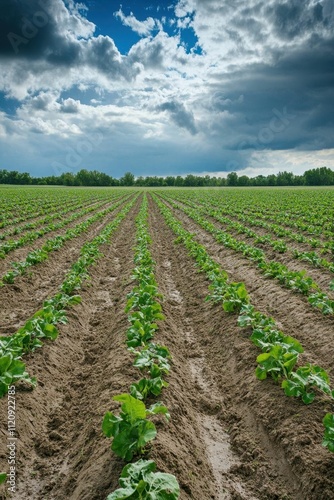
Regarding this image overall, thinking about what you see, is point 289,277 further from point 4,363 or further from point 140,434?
point 4,363

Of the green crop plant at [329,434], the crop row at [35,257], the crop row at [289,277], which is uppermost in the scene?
the green crop plant at [329,434]

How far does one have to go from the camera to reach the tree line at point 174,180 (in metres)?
118

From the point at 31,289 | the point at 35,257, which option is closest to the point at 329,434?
the point at 31,289

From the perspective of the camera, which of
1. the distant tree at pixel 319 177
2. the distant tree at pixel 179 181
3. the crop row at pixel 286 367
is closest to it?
the crop row at pixel 286 367

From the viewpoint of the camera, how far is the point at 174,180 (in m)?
136

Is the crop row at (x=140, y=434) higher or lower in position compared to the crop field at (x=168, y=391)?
higher

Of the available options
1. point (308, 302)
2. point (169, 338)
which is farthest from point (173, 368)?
point (308, 302)

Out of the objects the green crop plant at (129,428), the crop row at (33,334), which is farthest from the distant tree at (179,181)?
the green crop plant at (129,428)

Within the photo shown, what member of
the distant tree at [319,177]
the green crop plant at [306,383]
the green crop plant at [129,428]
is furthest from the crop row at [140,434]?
the distant tree at [319,177]

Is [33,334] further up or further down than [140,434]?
further down

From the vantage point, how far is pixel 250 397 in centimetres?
541

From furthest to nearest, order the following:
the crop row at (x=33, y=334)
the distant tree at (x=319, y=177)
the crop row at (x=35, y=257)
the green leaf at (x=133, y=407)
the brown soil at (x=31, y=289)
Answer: the distant tree at (x=319, y=177)
the crop row at (x=35, y=257)
the brown soil at (x=31, y=289)
the crop row at (x=33, y=334)
the green leaf at (x=133, y=407)

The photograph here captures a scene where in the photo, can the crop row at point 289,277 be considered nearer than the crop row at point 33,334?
No

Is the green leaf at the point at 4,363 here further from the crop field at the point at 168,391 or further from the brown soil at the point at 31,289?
the brown soil at the point at 31,289
